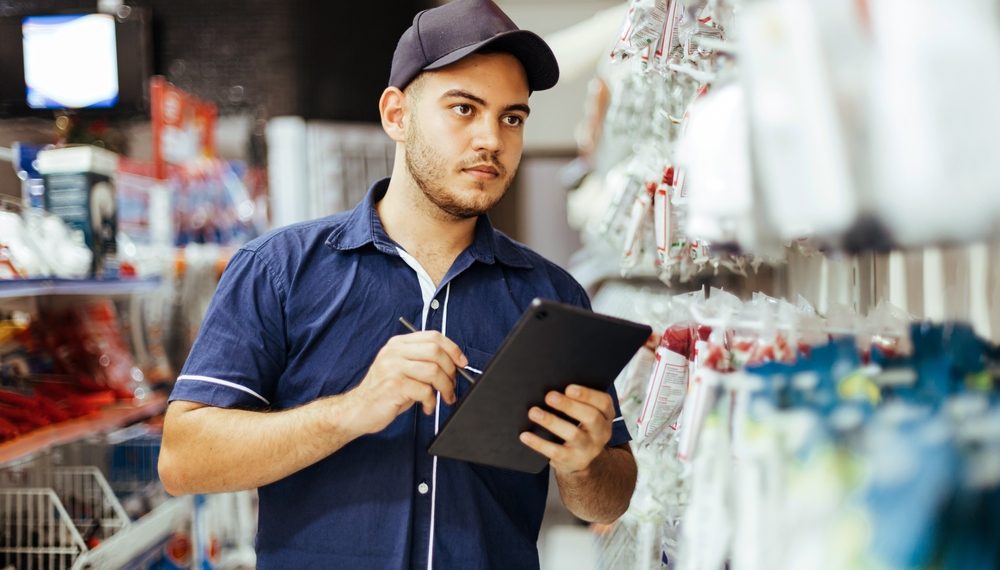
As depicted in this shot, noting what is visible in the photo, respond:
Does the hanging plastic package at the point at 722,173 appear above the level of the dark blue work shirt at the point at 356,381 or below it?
above

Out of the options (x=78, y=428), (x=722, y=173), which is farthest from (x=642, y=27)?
(x=78, y=428)

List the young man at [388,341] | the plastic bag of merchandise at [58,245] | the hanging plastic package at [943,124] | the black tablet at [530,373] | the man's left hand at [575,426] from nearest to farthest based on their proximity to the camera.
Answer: the hanging plastic package at [943,124] < the black tablet at [530,373] < the man's left hand at [575,426] < the young man at [388,341] < the plastic bag of merchandise at [58,245]

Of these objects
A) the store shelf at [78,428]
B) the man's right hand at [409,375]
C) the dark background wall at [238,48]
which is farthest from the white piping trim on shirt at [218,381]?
the dark background wall at [238,48]

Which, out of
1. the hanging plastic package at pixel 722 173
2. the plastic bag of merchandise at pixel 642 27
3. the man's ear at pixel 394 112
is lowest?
the hanging plastic package at pixel 722 173

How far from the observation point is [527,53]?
67.0 inches

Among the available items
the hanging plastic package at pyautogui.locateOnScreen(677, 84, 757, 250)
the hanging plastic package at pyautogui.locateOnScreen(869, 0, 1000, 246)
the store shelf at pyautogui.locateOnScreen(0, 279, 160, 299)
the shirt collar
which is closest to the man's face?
the shirt collar

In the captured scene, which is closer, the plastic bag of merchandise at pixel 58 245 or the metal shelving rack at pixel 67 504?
the metal shelving rack at pixel 67 504

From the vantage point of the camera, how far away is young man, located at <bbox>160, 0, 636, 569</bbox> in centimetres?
153

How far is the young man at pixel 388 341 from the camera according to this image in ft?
5.03

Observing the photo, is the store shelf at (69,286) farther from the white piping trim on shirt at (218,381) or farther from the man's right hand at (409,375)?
the man's right hand at (409,375)

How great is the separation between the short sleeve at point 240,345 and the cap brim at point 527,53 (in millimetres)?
551

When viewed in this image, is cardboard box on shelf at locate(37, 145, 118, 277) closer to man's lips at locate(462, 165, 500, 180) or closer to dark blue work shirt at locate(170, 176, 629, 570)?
dark blue work shirt at locate(170, 176, 629, 570)

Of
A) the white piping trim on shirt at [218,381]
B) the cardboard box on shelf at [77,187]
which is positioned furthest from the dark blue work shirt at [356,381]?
the cardboard box on shelf at [77,187]

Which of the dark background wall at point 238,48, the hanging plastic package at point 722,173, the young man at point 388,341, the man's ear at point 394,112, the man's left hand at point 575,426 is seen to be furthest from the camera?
the dark background wall at point 238,48
